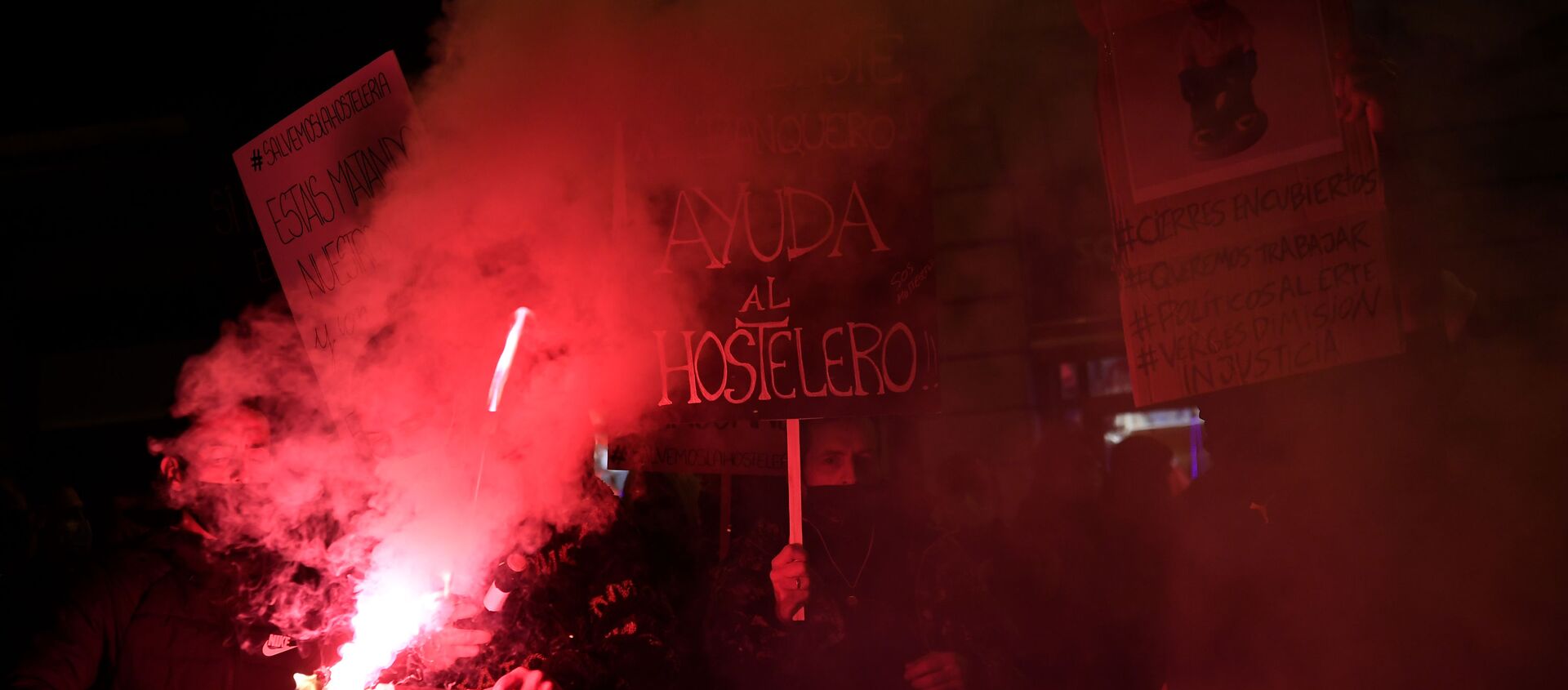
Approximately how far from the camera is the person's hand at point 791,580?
8.08 feet

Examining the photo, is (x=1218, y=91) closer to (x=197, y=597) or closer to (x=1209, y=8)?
(x=1209, y=8)

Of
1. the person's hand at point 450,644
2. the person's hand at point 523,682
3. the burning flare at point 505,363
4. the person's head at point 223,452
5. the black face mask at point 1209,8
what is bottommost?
the person's hand at point 523,682

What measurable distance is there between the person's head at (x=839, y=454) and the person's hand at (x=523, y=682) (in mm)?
989

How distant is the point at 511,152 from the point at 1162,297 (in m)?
1.99

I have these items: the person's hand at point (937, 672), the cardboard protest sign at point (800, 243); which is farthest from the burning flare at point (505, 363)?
the person's hand at point (937, 672)

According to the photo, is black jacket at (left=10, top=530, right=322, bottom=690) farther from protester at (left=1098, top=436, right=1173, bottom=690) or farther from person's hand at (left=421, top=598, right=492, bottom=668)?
protester at (left=1098, top=436, right=1173, bottom=690)

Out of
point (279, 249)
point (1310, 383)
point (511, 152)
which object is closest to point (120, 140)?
point (279, 249)

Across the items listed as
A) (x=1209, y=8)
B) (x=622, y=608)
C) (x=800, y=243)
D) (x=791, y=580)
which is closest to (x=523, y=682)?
(x=622, y=608)

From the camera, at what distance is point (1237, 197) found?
209 centimetres

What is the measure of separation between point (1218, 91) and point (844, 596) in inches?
68.0

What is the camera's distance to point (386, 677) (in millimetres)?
2252

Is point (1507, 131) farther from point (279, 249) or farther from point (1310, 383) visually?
point (279, 249)

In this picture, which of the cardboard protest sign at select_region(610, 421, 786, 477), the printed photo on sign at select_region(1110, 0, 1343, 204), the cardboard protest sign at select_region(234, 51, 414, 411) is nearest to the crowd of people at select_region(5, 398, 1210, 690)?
the cardboard protest sign at select_region(610, 421, 786, 477)

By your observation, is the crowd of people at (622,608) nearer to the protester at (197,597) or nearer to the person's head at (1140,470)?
the protester at (197,597)
